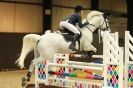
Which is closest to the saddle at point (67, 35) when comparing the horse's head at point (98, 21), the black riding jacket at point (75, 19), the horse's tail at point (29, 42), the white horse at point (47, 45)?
the white horse at point (47, 45)

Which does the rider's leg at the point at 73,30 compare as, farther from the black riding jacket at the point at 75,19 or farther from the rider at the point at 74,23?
the black riding jacket at the point at 75,19

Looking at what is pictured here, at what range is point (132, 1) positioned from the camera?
2159cm

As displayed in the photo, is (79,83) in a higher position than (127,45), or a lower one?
lower

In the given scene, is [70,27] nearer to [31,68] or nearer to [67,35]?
[67,35]

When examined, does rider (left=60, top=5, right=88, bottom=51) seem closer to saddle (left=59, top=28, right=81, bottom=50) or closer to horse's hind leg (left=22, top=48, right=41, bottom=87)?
saddle (left=59, top=28, right=81, bottom=50)

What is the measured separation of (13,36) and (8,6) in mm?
1307

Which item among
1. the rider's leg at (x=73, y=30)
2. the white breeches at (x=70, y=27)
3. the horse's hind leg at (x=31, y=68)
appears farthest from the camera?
the white breeches at (x=70, y=27)

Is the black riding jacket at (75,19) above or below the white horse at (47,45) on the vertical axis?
above

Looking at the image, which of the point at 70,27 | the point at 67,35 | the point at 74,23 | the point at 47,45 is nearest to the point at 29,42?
the point at 47,45

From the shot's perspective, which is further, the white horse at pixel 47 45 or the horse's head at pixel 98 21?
the horse's head at pixel 98 21

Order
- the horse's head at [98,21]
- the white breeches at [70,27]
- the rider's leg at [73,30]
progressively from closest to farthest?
the rider's leg at [73,30] → the white breeches at [70,27] → the horse's head at [98,21]

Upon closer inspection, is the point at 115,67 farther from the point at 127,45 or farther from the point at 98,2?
the point at 98,2

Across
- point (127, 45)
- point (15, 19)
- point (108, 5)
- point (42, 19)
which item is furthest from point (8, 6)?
point (127, 45)

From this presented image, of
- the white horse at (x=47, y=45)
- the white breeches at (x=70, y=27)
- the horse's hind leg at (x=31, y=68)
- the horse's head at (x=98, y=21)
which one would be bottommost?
the horse's hind leg at (x=31, y=68)
